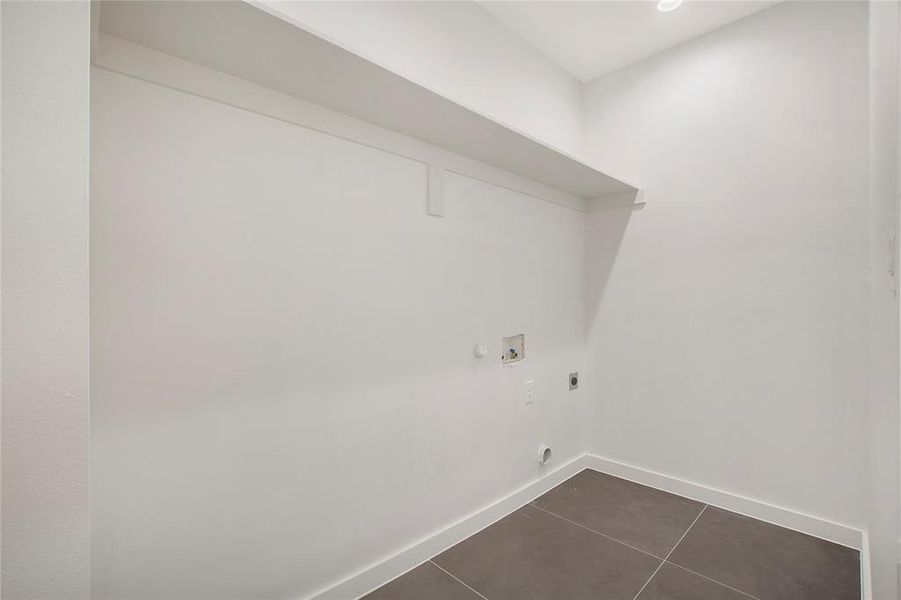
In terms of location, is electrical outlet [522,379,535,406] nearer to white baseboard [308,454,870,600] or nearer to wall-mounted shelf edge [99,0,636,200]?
white baseboard [308,454,870,600]

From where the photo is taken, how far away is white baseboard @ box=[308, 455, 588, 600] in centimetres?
147

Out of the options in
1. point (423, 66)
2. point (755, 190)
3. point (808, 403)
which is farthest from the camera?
point (755, 190)

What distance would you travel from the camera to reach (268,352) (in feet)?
4.23

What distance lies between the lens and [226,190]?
47.9 inches

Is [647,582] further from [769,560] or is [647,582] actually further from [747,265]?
[747,265]

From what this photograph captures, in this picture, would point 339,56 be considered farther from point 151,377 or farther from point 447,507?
point 447,507

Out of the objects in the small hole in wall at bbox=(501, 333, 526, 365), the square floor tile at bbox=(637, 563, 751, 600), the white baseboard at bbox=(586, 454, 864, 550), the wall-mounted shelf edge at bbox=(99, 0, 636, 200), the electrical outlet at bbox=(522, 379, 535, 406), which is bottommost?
the square floor tile at bbox=(637, 563, 751, 600)

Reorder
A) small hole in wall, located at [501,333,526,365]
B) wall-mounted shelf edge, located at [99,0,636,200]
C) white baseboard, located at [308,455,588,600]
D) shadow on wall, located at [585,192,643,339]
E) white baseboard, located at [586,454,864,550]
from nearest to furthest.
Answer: wall-mounted shelf edge, located at [99,0,636,200]
white baseboard, located at [308,455,588,600]
white baseboard, located at [586,454,864,550]
small hole in wall, located at [501,333,526,365]
shadow on wall, located at [585,192,643,339]

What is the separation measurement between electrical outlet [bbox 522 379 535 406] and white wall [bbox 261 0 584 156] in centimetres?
136

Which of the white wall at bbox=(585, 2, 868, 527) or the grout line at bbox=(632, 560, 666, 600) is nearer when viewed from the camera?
the grout line at bbox=(632, 560, 666, 600)

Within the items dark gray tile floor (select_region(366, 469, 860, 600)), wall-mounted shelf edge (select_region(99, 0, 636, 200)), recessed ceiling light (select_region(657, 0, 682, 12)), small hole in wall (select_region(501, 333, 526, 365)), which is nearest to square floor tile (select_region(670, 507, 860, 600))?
dark gray tile floor (select_region(366, 469, 860, 600))

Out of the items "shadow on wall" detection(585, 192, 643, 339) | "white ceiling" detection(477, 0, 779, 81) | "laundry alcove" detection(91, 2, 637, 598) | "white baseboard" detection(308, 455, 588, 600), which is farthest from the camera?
"shadow on wall" detection(585, 192, 643, 339)

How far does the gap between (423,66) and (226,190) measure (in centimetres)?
108

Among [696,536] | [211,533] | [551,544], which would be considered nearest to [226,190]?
[211,533]
